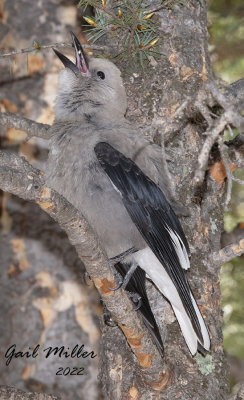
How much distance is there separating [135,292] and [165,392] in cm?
46

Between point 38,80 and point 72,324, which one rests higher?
point 38,80

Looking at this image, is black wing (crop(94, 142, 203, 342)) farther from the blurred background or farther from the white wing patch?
the blurred background

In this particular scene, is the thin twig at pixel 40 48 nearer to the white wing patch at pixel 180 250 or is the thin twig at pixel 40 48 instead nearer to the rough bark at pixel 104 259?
the rough bark at pixel 104 259

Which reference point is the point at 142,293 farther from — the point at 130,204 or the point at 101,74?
the point at 101,74

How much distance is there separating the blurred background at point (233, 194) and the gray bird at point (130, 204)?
49.6 inches

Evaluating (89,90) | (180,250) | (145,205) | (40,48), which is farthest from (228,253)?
(40,48)

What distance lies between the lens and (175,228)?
2553 millimetres

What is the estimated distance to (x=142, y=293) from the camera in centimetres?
263

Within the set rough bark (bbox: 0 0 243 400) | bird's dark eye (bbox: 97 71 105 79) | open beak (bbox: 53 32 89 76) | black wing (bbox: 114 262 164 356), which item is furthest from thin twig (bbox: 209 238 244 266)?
open beak (bbox: 53 32 89 76)

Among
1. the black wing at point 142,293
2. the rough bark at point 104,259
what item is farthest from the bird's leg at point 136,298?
the rough bark at point 104,259

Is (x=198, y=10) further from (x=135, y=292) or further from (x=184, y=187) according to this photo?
(x=135, y=292)

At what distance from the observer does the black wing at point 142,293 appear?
7.84 feet

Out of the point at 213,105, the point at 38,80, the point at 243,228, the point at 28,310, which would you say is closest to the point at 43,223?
the point at 28,310

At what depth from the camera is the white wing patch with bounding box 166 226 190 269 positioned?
2.53m
